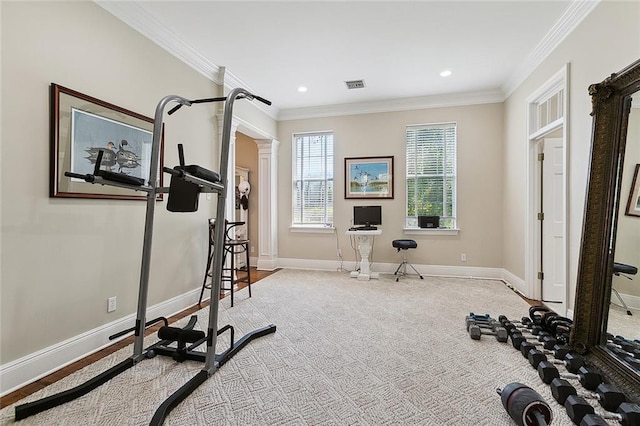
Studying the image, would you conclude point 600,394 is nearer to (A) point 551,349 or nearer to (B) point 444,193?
(A) point 551,349

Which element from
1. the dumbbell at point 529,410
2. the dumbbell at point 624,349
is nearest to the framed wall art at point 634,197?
the dumbbell at point 624,349

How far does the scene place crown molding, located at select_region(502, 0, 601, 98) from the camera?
2678mm

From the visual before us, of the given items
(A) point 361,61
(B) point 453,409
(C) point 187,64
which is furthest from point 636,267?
(C) point 187,64

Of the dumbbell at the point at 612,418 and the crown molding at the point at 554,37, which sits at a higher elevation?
the crown molding at the point at 554,37

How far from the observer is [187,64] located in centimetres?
346

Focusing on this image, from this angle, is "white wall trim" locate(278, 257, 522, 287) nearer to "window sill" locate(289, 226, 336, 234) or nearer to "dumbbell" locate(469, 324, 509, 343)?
"window sill" locate(289, 226, 336, 234)

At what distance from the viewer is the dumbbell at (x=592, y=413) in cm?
146

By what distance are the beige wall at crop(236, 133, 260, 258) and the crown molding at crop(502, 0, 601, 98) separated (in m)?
4.36

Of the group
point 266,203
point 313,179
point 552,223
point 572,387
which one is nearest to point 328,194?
point 313,179

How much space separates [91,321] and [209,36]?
2871 millimetres

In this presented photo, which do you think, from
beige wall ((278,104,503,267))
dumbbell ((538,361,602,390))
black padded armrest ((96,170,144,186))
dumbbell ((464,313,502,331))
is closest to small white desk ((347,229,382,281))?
beige wall ((278,104,503,267))

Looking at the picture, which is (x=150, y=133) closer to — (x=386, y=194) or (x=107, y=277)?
(x=107, y=277)

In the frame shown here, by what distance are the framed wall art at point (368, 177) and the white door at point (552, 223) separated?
215cm

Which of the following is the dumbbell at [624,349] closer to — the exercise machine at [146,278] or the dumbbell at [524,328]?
the dumbbell at [524,328]
